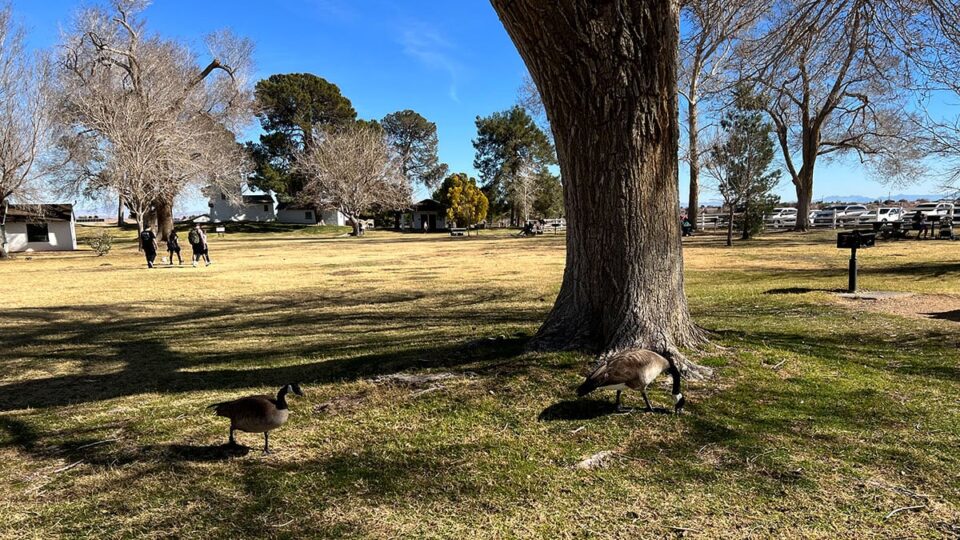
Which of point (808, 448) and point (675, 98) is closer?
point (808, 448)

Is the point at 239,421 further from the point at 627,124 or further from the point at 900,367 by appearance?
the point at 900,367

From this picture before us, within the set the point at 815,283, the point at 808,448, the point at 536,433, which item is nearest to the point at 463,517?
the point at 536,433

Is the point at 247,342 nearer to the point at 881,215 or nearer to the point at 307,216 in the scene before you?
the point at 881,215

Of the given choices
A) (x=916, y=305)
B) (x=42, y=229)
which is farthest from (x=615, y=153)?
→ (x=42, y=229)

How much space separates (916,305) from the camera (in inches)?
334

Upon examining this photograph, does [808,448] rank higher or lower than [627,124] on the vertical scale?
lower

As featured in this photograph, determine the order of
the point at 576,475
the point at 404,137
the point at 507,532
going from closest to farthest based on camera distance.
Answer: the point at 507,532
the point at 576,475
the point at 404,137

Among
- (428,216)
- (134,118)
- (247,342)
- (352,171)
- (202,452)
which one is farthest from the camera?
(428,216)

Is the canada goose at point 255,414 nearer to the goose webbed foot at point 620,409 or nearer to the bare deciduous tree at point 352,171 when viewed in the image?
the goose webbed foot at point 620,409

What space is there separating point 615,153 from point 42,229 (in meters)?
44.0

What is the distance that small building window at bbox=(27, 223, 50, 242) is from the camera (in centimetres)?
3578

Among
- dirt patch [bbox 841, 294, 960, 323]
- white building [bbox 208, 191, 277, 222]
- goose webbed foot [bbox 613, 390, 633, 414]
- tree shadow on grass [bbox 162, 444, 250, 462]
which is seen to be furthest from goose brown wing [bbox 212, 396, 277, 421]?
white building [bbox 208, 191, 277, 222]

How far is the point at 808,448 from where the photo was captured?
3379 millimetres

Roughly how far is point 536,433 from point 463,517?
1.08 metres
